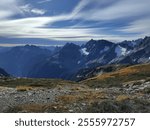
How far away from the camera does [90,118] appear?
80.9ft

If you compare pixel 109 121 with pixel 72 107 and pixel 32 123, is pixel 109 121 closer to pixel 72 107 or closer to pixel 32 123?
pixel 32 123

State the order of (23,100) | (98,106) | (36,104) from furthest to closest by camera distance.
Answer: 1. (23,100)
2. (36,104)
3. (98,106)

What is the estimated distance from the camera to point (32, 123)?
2381 centimetres

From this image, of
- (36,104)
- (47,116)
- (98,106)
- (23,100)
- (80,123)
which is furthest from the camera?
(23,100)

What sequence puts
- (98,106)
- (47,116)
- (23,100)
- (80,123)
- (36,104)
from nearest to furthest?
1. (80,123)
2. (47,116)
3. (98,106)
4. (36,104)
5. (23,100)

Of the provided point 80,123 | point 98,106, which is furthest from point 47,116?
point 98,106

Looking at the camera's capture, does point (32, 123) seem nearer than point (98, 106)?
Answer: Yes

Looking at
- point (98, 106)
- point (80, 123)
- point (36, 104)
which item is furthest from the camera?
point (36, 104)

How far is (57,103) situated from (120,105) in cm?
597

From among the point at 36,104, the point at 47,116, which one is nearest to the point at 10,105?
the point at 36,104

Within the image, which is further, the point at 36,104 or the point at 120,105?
the point at 36,104

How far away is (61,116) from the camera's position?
25.3 metres

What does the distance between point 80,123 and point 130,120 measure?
327 cm

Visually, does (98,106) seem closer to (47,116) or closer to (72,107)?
(72,107)
